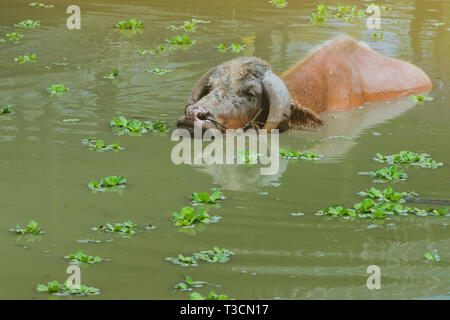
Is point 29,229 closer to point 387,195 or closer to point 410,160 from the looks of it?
point 387,195

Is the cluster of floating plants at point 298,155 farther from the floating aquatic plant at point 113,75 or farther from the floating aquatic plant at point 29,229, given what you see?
the floating aquatic plant at point 113,75

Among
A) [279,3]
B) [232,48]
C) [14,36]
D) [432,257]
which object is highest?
[279,3]

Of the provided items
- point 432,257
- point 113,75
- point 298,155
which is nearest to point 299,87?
point 298,155

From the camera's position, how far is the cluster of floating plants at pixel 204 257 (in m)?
5.86

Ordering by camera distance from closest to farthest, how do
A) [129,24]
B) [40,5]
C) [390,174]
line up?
[390,174], [129,24], [40,5]

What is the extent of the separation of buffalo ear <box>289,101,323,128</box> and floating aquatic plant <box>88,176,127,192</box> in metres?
3.25

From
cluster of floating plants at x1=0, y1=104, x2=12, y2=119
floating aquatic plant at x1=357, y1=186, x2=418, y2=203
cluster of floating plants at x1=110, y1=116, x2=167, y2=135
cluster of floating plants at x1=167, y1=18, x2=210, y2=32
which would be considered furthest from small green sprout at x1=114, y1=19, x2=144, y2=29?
floating aquatic plant at x1=357, y1=186, x2=418, y2=203

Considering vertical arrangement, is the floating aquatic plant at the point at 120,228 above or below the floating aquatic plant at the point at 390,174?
above

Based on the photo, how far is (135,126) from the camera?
9.55 metres

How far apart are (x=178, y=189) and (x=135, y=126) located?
2209 mm

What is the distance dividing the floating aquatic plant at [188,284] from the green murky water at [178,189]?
0.06m

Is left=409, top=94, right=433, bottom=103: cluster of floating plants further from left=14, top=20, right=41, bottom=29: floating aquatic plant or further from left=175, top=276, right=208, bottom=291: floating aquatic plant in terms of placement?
left=14, top=20, right=41, bottom=29: floating aquatic plant

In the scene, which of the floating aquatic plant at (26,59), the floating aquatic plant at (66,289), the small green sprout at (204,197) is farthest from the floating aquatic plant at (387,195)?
the floating aquatic plant at (26,59)

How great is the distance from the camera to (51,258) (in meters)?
5.85
